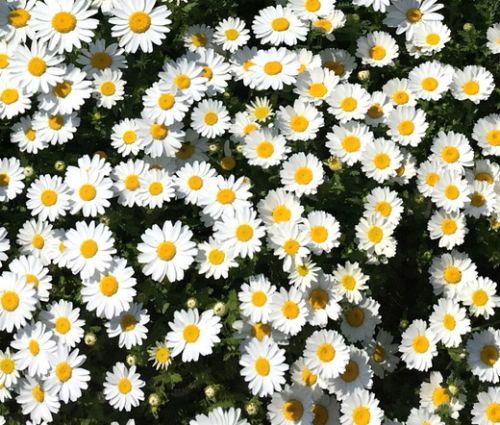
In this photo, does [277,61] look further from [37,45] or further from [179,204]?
[37,45]

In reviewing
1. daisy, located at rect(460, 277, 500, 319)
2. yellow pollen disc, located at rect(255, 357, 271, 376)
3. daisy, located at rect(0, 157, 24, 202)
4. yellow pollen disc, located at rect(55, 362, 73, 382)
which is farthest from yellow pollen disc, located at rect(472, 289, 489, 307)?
daisy, located at rect(0, 157, 24, 202)

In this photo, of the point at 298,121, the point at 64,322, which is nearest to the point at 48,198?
the point at 64,322

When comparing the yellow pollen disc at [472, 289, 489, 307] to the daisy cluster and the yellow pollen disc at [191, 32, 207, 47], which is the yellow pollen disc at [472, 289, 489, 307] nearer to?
the daisy cluster

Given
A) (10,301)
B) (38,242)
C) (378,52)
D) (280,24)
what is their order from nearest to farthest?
(10,301)
(38,242)
(280,24)
(378,52)

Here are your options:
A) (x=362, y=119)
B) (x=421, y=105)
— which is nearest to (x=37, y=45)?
(x=362, y=119)

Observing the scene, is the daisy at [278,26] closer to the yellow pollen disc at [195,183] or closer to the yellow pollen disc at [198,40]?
the yellow pollen disc at [198,40]

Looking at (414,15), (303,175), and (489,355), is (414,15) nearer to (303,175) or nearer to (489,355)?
(303,175)
